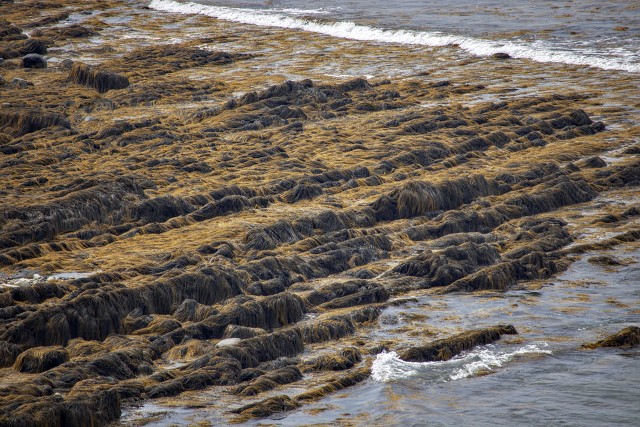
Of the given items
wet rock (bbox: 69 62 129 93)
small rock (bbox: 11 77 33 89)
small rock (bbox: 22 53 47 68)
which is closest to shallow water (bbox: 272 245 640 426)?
wet rock (bbox: 69 62 129 93)

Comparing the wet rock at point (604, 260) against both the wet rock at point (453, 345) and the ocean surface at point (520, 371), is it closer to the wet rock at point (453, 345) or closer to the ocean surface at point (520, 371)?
the ocean surface at point (520, 371)

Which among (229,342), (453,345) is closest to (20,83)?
(229,342)

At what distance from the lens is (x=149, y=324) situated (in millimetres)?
11469

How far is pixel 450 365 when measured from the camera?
34.2ft

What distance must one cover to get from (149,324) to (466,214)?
5969mm

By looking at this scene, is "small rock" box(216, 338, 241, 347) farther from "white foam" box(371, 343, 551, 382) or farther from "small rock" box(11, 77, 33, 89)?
"small rock" box(11, 77, 33, 89)

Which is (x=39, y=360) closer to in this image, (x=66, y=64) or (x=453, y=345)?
(x=453, y=345)

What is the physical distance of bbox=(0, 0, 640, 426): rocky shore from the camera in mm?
10430

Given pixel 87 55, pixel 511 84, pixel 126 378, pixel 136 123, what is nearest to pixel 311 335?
pixel 126 378

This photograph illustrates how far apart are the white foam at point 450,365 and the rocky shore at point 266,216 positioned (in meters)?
0.17

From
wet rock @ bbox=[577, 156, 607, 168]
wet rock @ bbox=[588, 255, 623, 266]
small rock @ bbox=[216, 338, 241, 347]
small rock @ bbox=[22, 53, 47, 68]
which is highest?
small rock @ bbox=[22, 53, 47, 68]

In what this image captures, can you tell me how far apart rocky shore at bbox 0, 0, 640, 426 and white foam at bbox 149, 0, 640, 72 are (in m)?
1.41

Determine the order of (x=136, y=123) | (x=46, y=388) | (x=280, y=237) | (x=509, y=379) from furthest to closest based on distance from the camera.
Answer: (x=136, y=123), (x=280, y=237), (x=509, y=379), (x=46, y=388)

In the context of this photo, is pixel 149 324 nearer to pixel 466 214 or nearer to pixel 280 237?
pixel 280 237
